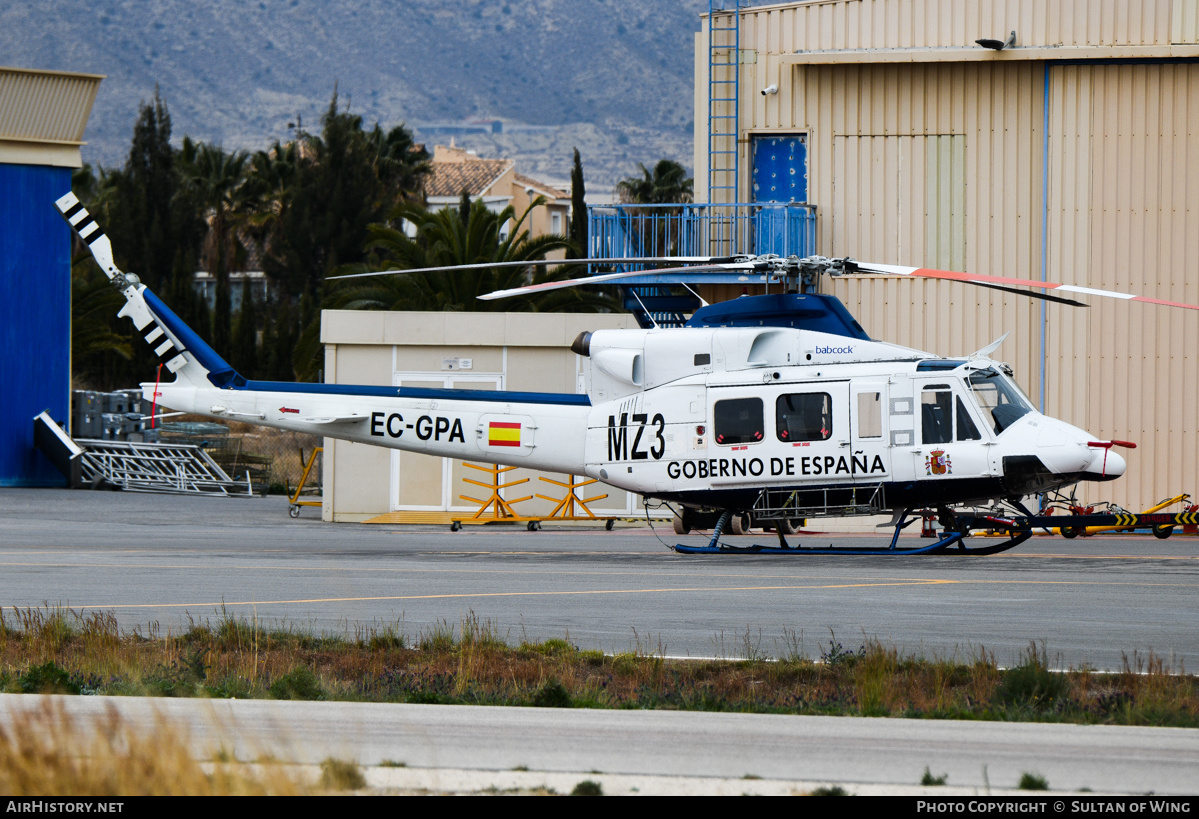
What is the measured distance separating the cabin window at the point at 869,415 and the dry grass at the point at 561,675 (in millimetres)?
6515

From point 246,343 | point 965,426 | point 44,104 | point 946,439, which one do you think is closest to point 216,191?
point 246,343

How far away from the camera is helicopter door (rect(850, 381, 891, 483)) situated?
16859 millimetres

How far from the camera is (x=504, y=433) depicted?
18.7 meters

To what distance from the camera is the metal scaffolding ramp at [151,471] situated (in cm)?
3359

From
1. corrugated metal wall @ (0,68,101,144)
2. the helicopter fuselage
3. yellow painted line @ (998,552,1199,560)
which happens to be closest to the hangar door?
yellow painted line @ (998,552,1199,560)

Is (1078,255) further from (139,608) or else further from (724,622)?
(139,608)

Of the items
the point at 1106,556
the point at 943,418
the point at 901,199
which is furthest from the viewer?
the point at 901,199

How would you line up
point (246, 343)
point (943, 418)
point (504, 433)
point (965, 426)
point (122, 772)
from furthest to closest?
1. point (246, 343)
2. point (504, 433)
3. point (943, 418)
4. point (965, 426)
5. point (122, 772)

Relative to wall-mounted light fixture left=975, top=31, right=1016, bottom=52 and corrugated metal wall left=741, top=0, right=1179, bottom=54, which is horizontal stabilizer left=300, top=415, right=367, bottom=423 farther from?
wall-mounted light fixture left=975, top=31, right=1016, bottom=52

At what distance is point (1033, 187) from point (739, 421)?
10679 mm

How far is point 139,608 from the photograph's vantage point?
12711 mm

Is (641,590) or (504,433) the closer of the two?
(641,590)

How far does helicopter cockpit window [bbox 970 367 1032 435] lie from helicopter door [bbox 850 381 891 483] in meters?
1.17

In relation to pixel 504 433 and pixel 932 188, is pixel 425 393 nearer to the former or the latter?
pixel 504 433
